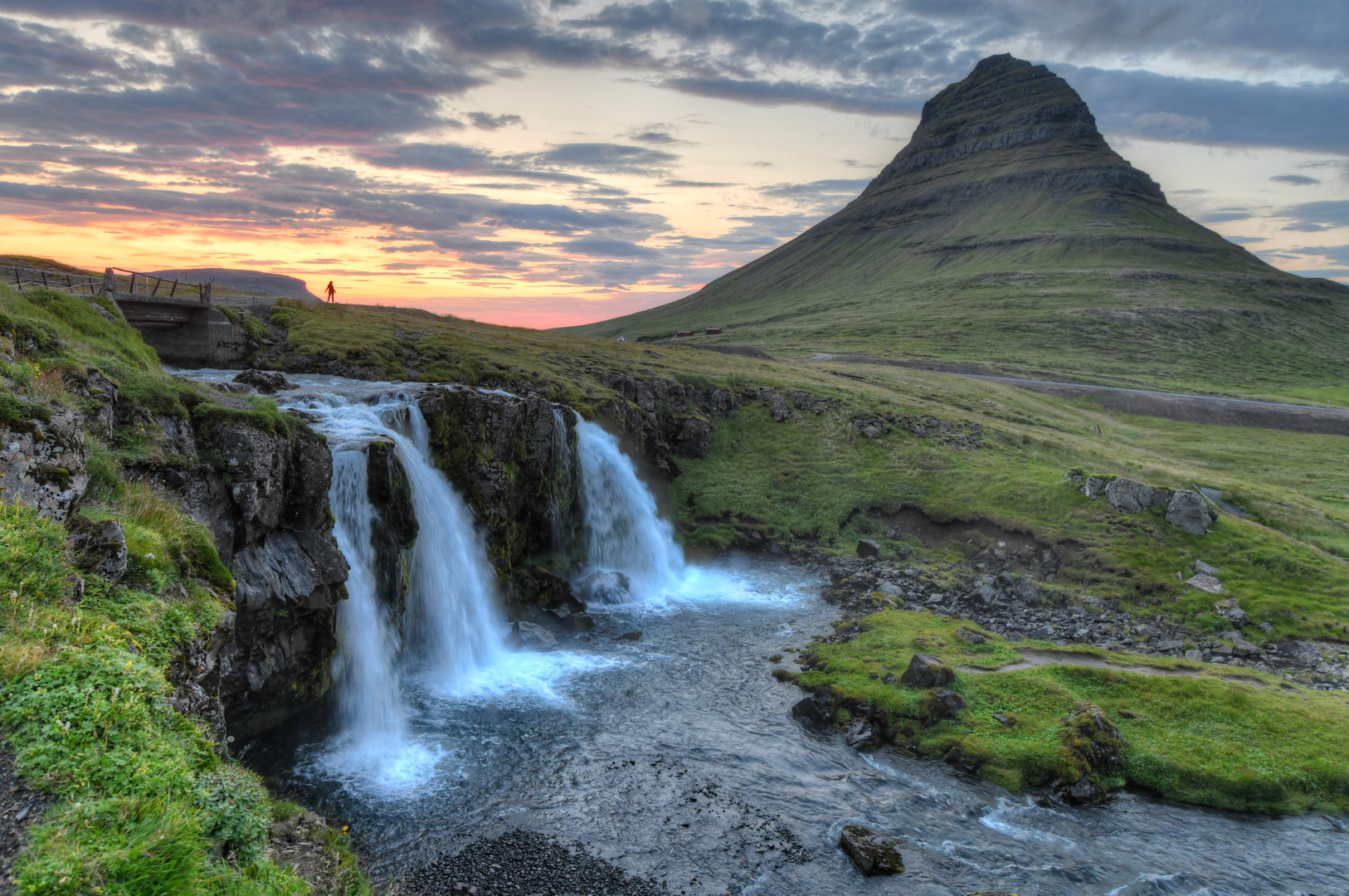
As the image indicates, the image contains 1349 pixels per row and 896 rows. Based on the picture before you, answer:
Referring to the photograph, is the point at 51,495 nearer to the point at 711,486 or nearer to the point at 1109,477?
the point at 711,486

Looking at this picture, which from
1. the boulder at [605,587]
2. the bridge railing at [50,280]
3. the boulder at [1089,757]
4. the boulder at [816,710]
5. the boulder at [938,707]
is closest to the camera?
the boulder at [1089,757]

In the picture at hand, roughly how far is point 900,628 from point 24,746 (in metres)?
27.3

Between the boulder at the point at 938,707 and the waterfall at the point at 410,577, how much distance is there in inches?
618

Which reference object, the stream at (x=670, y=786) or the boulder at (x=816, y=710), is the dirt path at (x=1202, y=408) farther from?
the boulder at (x=816, y=710)

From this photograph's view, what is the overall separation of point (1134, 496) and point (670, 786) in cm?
3232

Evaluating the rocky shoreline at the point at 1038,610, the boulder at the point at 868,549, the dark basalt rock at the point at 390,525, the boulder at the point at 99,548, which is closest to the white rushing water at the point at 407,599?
the dark basalt rock at the point at 390,525

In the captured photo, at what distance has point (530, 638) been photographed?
96.7 ft

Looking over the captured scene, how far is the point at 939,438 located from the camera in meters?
52.5

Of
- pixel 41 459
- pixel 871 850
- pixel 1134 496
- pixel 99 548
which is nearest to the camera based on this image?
pixel 99 548

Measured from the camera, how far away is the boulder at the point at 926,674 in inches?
926

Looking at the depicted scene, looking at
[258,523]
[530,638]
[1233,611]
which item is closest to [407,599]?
[530,638]

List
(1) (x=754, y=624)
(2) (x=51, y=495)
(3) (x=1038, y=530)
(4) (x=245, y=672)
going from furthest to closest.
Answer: (3) (x=1038, y=530), (1) (x=754, y=624), (4) (x=245, y=672), (2) (x=51, y=495)

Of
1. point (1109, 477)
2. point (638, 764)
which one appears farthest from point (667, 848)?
point (1109, 477)

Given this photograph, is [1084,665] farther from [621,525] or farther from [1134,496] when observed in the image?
[621,525]
